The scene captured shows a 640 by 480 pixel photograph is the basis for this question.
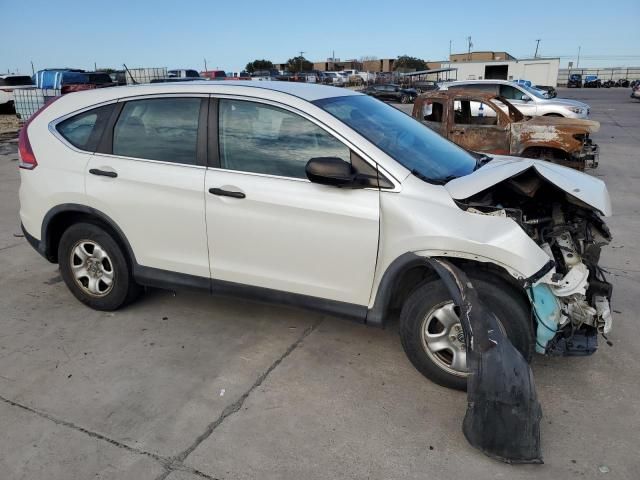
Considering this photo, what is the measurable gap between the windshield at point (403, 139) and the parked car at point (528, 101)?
450 inches

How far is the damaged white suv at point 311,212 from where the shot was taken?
2.95 m

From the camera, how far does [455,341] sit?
10.0ft

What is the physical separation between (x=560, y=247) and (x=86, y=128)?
11.5 feet

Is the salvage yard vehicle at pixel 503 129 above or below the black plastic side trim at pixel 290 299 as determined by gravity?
above

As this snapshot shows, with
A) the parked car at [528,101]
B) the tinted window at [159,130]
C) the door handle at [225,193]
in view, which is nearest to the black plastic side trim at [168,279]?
the door handle at [225,193]

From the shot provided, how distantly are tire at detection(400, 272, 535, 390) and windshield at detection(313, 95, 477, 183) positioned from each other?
70cm

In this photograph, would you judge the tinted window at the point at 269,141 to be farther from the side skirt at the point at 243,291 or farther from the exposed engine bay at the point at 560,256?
the exposed engine bay at the point at 560,256

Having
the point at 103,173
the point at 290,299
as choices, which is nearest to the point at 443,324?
the point at 290,299

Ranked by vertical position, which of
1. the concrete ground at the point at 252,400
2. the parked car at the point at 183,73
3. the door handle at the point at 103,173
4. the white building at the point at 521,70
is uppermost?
the white building at the point at 521,70

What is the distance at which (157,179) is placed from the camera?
11.8 ft

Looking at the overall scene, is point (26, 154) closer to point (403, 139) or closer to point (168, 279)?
point (168, 279)

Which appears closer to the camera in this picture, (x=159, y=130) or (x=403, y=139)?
(x=403, y=139)

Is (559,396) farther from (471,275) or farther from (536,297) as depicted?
(471,275)

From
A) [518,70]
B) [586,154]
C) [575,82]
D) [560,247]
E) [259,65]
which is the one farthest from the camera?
[259,65]
